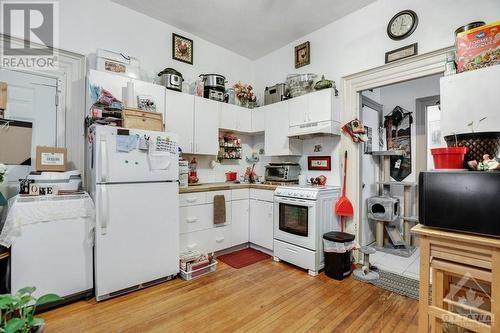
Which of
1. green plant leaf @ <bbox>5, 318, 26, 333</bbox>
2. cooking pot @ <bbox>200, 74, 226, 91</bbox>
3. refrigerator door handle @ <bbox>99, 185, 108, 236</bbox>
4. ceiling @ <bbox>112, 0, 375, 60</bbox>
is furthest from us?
cooking pot @ <bbox>200, 74, 226, 91</bbox>

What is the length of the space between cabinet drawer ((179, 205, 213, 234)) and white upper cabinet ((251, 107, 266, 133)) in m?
1.48

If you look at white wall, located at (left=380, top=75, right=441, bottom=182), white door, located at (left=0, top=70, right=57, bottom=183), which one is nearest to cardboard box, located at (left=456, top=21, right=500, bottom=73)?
white wall, located at (left=380, top=75, right=441, bottom=182)

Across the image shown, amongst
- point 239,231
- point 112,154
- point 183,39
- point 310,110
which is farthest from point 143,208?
point 183,39

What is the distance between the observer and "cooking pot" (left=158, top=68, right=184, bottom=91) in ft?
9.77

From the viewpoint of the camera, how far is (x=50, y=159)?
227cm

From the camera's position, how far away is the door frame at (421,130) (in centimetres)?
370

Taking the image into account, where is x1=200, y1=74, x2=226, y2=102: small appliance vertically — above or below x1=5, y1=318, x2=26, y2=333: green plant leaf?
above

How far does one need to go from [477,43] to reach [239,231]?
3.00 m

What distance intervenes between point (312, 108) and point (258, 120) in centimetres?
102

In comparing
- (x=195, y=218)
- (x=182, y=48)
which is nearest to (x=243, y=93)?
(x=182, y=48)

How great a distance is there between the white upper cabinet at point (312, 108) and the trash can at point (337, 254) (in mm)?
1383

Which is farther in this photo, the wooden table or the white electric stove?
the white electric stove

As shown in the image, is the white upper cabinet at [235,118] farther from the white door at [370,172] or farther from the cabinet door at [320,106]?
the white door at [370,172]

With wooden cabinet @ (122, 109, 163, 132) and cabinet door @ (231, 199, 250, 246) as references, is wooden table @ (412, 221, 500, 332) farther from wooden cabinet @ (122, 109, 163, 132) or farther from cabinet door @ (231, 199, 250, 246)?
wooden cabinet @ (122, 109, 163, 132)
